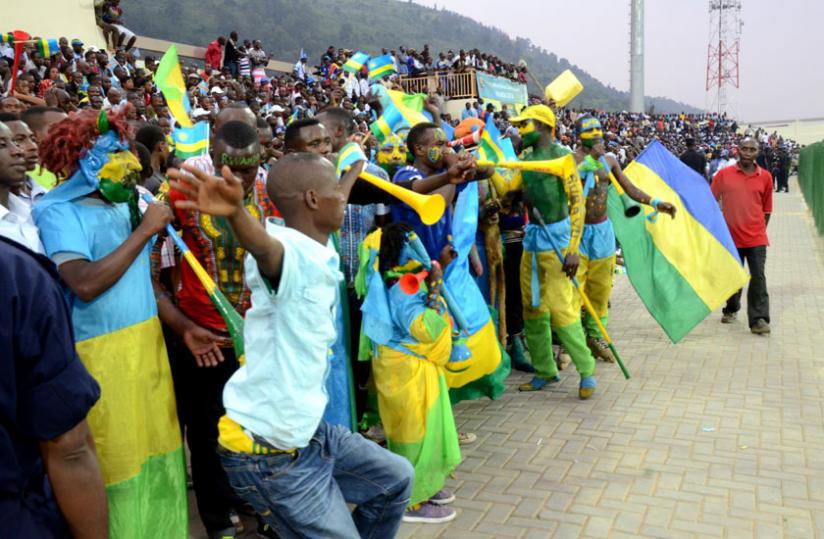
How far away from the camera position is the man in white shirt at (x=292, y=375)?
2.09 metres

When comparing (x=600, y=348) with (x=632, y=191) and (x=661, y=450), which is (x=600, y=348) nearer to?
(x=632, y=191)

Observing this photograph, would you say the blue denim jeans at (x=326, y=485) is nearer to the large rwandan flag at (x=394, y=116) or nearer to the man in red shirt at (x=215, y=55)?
the large rwandan flag at (x=394, y=116)

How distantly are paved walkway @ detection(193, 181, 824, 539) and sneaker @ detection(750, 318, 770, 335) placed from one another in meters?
0.13

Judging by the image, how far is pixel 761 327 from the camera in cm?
713

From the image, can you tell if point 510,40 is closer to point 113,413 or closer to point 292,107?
point 292,107

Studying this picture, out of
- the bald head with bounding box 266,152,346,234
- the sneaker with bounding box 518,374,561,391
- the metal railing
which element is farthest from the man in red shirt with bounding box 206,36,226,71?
the bald head with bounding box 266,152,346,234

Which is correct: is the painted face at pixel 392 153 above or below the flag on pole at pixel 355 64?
below

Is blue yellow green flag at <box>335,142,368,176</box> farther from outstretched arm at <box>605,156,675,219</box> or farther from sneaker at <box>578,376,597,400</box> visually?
outstretched arm at <box>605,156,675,219</box>

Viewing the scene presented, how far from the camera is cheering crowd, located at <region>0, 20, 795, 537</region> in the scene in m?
1.80

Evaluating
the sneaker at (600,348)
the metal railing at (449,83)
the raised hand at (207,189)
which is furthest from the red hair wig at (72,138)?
the metal railing at (449,83)

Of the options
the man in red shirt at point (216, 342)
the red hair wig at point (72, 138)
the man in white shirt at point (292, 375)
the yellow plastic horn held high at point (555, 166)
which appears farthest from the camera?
the yellow plastic horn held high at point (555, 166)

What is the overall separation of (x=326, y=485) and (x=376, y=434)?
8.17 feet

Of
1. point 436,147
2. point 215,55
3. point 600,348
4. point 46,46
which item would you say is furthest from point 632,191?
point 215,55

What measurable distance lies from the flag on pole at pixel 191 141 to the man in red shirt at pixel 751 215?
5592mm
